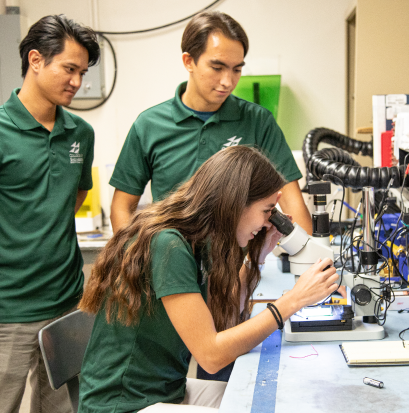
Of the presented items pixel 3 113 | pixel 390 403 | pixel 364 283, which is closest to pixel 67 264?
pixel 3 113

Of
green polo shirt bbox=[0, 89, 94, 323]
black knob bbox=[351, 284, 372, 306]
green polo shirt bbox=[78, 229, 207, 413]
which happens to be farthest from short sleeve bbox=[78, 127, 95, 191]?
black knob bbox=[351, 284, 372, 306]

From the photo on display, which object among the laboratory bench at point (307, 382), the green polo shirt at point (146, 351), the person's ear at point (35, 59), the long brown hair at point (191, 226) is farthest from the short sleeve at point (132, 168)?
the laboratory bench at point (307, 382)

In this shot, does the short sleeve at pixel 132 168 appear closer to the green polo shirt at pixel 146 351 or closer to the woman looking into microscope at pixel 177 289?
the woman looking into microscope at pixel 177 289

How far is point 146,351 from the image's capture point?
1.20m

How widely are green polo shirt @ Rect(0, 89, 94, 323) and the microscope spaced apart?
805mm

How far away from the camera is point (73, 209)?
178 centimetres

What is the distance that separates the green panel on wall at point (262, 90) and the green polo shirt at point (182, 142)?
1297mm

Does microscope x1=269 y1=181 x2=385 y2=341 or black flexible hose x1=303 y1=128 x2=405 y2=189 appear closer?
microscope x1=269 y1=181 x2=385 y2=341

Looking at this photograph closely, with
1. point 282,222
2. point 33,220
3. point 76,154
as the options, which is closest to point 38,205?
point 33,220

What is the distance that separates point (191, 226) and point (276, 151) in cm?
70

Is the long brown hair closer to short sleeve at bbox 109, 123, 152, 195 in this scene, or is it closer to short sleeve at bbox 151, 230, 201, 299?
short sleeve at bbox 151, 230, 201, 299

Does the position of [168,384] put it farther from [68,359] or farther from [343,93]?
[343,93]

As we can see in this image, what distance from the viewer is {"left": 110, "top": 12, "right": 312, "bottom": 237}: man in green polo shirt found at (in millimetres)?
1648

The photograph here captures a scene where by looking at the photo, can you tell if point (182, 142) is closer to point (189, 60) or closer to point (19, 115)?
point (189, 60)
